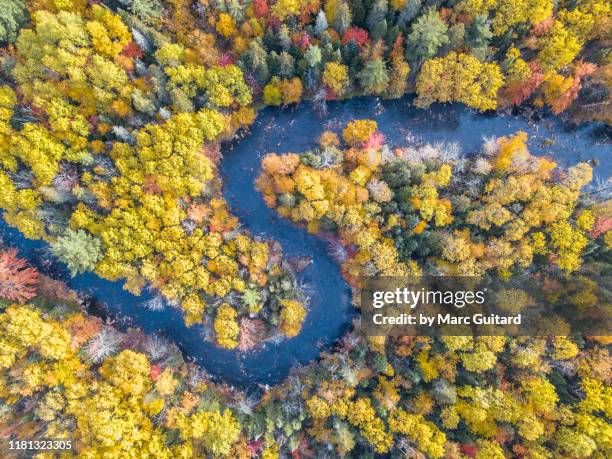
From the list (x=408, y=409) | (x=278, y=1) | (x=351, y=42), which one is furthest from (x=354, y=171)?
(x=408, y=409)

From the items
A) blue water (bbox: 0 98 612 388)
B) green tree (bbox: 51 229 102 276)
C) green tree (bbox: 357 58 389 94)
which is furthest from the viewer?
blue water (bbox: 0 98 612 388)

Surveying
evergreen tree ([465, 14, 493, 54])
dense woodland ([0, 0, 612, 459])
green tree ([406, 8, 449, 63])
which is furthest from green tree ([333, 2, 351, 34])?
evergreen tree ([465, 14, 493, 54])

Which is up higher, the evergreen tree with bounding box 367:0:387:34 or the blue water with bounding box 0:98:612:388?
the evergreen tree with bounding box 367:0:387:34

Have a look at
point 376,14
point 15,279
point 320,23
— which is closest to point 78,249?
point 15,279

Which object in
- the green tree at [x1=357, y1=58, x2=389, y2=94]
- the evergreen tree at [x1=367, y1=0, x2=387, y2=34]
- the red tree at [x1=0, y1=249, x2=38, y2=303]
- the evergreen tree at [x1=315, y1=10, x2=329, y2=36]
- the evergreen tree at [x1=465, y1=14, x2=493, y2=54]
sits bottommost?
the red tree at [x1=0, y1=249, x2=38, y2=303]

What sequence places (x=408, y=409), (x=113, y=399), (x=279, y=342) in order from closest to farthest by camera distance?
(x=113, y=399) → (x=408, y=409) → (x=279, y=342)

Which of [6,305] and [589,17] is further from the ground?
[589,17]

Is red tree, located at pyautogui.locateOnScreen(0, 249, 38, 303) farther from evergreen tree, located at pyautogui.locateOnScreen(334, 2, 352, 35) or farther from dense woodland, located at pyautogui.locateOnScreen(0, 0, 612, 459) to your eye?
evergreen tree, located at pyautogui.locateOnScreen(334, 2, 352, 35)

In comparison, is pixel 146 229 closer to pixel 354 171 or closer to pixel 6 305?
pixel 6 305
